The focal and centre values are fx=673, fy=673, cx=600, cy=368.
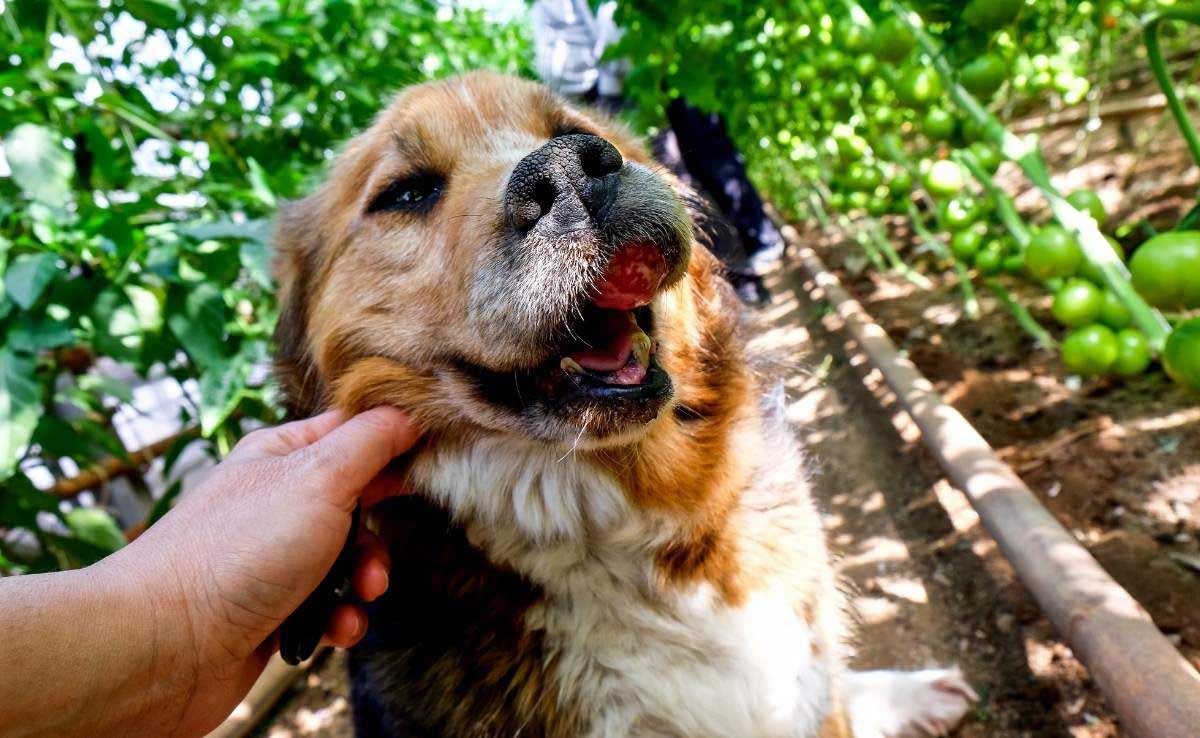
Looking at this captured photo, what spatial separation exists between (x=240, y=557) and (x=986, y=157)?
9.19ft

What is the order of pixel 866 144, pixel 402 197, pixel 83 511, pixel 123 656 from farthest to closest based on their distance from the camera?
pixel 866 144 → pixel 83 511 → pixel 402 197 → pixel 123 656

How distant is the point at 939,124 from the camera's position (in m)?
2.24

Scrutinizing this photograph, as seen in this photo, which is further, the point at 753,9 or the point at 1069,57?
the point at 1069,57

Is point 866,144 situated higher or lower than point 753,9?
lower

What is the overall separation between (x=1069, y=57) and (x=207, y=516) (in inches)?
209

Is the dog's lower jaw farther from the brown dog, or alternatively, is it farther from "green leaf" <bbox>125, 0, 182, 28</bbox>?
"green leaf" <bbox>125, 0, 182, 28</bbox>

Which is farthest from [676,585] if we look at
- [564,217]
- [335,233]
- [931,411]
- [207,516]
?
[931,411]

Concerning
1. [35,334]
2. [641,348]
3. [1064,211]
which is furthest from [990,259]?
[35,334]

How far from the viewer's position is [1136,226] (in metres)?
3.74

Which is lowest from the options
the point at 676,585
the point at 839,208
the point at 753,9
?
the point at 839,208

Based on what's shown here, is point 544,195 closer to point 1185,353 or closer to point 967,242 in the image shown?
point 1185,353

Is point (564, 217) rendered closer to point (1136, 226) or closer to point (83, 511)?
point (83, 511)

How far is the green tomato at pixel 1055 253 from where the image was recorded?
1.50 metres

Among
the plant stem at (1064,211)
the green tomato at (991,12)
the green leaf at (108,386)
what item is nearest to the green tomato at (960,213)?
the plant stem at (1064,211)
